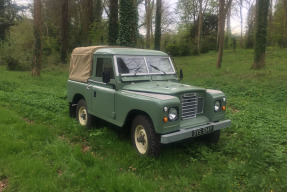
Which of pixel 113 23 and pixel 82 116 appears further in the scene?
pixel 113 23

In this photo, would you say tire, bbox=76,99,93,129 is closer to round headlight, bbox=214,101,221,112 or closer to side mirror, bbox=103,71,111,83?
side mirror, bbox=103,71,111,83

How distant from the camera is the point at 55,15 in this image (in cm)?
2600

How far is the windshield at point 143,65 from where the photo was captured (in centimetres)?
558

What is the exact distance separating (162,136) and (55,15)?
25.6 metres

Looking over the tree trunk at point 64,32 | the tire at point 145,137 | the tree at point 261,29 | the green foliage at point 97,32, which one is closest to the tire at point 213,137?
the tire at point 145,137

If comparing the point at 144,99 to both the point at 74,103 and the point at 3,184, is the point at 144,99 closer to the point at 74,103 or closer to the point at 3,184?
the point at 3,184

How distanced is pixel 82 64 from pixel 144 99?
2.97 meters

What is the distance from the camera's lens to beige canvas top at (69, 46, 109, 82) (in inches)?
252

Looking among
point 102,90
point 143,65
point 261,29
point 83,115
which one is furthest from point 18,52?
point 143,65

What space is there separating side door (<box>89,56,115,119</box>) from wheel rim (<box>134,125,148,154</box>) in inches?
31.3

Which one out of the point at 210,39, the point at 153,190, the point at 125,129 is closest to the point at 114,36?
the point at 125,129

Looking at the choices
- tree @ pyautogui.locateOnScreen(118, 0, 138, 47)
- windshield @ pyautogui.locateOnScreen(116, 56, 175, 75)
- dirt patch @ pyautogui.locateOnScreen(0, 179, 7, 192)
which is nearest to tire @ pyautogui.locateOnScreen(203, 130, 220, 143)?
windshield @ pyautogui.locateOnScreen(116, 56, 175, 75)

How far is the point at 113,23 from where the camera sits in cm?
1856

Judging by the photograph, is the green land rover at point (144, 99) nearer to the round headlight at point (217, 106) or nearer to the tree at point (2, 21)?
the round headlight at point (217, 106)
